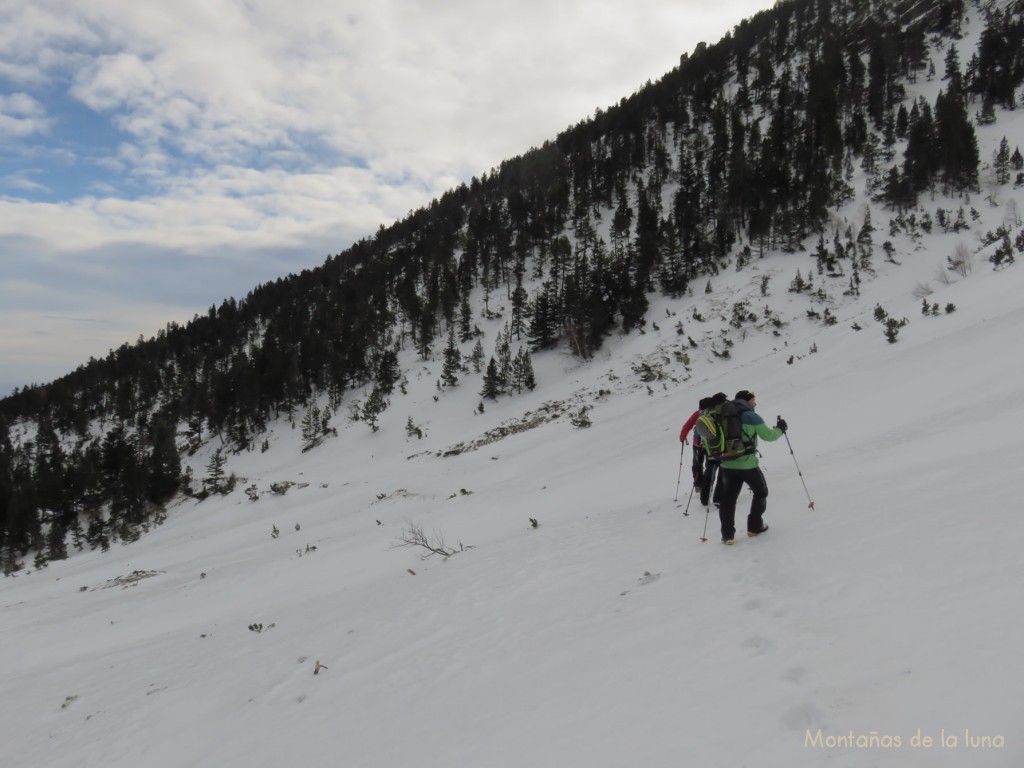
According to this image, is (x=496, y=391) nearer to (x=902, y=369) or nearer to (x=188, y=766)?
(x=902, y=369)

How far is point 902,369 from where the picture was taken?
40.0ft

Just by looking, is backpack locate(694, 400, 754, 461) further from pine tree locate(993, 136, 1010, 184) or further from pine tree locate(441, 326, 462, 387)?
pine tree locate(993, 136, 1010, 184)

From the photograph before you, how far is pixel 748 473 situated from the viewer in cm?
579

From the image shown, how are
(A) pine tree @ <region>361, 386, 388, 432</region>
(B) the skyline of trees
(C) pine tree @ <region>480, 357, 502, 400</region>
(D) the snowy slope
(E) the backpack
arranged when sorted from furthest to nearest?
(B) the skyline of trees < (A) pine tree @ <region>361, 386, 388, 432</region> < (C) pine tree @ <region>480, 357, 502, 400</region> < (E) the backpack < (D) the snowy slope

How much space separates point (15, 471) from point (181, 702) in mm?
59461

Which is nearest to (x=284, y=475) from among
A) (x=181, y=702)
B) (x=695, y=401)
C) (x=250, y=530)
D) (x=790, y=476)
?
(x=250, y=530)

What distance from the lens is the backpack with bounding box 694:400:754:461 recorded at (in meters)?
→ 5.73

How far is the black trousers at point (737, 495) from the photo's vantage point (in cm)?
581

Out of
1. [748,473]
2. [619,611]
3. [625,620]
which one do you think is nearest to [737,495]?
[748,473]

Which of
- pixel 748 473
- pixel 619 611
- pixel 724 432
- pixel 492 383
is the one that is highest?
pixel 492 383

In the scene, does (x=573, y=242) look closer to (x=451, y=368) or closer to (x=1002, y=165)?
(x=451, y=368)

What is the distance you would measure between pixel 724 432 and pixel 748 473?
21.1 inches

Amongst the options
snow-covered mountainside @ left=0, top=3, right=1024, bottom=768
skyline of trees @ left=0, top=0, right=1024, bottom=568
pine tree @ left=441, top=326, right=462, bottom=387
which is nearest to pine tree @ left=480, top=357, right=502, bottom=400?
skyline of trees @ left=0, top=0, right=1024, bottom=568

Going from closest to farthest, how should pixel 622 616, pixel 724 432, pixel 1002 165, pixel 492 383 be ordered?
pixel 622 616
pixel 724 432
pixel 1002 165
pixel 492 383
